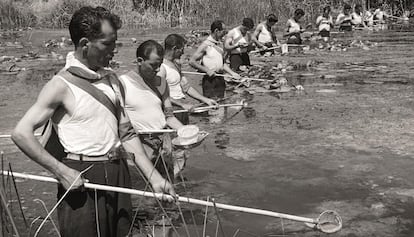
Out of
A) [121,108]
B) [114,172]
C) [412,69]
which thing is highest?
[121,108]

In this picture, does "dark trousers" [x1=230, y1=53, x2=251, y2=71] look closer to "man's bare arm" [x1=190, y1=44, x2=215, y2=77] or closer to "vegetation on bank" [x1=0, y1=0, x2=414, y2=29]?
"man's bare arm" [x1=190, y1=44, x2=215, y2=77]

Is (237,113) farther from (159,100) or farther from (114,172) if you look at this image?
(114,172)

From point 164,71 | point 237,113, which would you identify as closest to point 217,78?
point 237,113

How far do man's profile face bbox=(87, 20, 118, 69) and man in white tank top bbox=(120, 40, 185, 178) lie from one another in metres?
1.91

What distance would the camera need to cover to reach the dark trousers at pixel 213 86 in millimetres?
10164

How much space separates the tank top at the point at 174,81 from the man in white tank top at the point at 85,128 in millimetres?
3269

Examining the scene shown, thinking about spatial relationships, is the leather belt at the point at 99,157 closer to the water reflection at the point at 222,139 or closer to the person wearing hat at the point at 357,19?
the water reflection at the point at 222,139

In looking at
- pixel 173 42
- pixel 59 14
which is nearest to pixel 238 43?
pixel 173 42

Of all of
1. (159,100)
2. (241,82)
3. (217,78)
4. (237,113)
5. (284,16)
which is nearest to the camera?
(159,100)

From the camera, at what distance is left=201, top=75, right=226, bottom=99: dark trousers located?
1016cm

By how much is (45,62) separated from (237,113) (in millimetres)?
9772

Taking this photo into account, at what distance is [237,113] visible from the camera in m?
9.55

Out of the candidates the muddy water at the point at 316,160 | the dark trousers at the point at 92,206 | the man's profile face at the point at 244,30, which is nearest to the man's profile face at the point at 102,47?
the dark trousers at the point at 92,206

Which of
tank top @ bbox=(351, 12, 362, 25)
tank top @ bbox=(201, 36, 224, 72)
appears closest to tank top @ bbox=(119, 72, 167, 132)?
tank top @ bbox=(201, 36, 224, 72)
